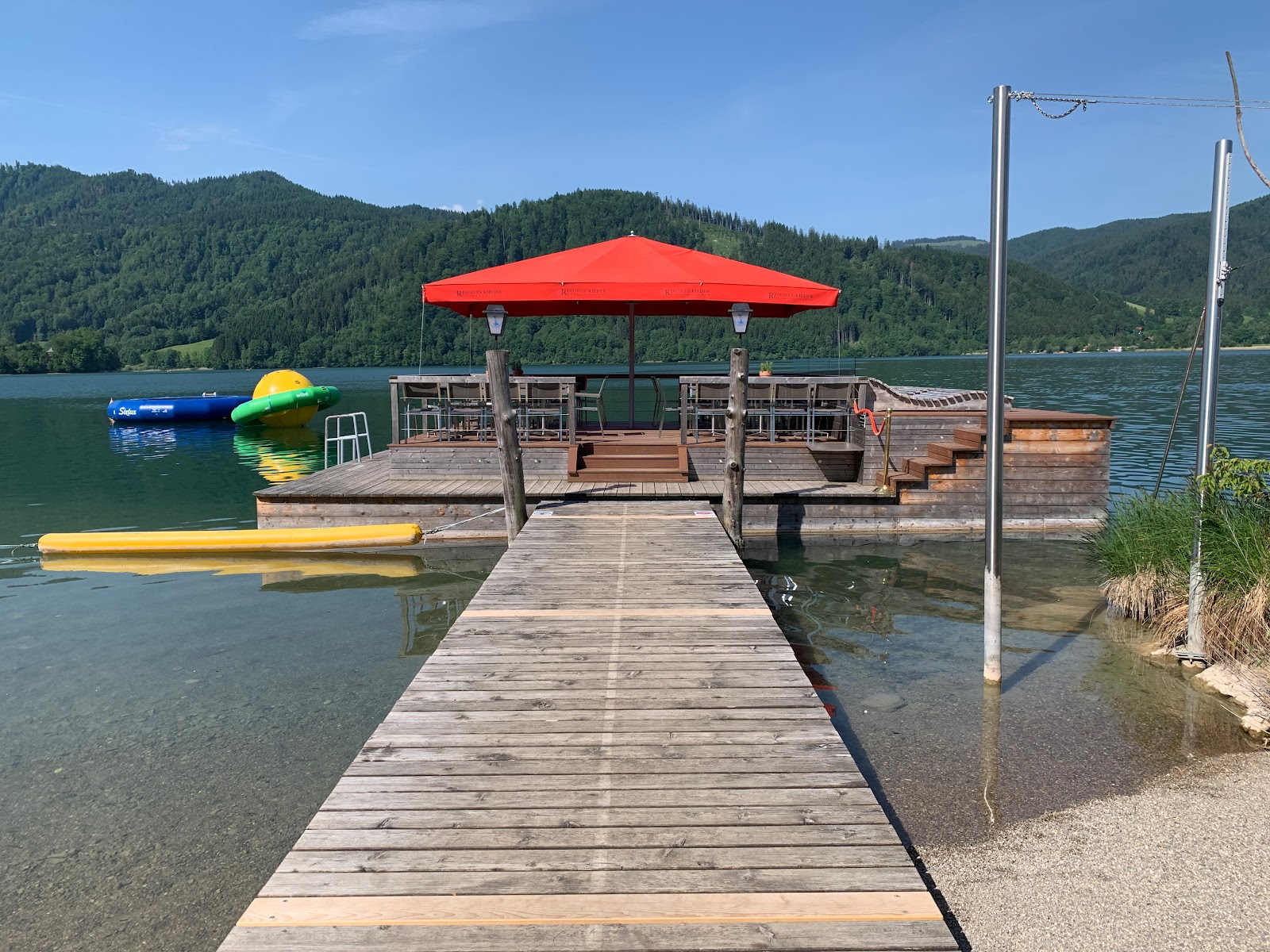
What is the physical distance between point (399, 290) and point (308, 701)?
13541 cm

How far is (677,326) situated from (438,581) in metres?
103

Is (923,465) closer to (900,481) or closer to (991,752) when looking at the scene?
(900,481)

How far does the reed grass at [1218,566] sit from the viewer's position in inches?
246

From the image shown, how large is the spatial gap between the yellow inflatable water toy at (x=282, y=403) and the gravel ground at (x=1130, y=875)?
37318 millimetres

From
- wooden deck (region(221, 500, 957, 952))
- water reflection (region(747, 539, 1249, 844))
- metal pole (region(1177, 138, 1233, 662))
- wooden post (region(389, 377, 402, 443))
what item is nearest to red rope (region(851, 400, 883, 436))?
water reflection (region(747, 539, 1249, 844))

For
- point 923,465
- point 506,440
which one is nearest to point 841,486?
point 923,465

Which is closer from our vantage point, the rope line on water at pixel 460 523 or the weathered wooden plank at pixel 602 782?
the weathered wooden plank at pixel 602 782

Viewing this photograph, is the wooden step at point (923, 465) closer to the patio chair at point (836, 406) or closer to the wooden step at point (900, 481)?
the wooden step at point (900, 481)

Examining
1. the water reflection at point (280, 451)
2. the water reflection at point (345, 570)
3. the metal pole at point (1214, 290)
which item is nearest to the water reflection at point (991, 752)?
the metal pole at point (1214, 290)

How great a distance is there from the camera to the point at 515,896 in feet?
9.18

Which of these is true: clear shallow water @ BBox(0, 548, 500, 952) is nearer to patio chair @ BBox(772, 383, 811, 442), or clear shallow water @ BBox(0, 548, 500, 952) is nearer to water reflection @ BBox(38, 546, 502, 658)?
water reflection @ BBox(38, 546, 502, 658)

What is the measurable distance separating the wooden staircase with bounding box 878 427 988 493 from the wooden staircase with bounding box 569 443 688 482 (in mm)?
2736

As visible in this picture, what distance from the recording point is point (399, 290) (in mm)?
133375

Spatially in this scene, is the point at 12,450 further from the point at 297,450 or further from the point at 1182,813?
the point at 1182,813
